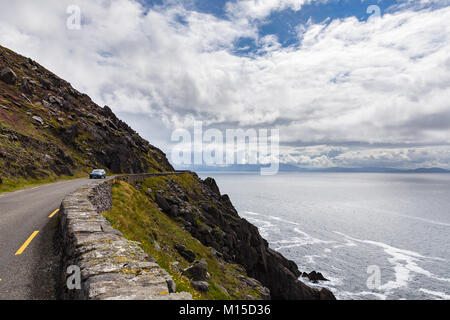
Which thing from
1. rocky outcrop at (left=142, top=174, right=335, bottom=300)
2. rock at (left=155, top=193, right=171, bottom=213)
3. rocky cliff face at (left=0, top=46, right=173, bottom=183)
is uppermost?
rocky cliff face at (left=0, top=46, right=173, bottom=183)

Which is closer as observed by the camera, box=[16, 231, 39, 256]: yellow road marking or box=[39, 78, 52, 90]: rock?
box=[16, 231, 39, 256]: yellow road marking

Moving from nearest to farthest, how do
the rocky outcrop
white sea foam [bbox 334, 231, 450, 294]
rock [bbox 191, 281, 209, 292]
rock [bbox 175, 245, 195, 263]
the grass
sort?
rock [bbox 191, 281, 209, 292] < the grass < rock [bbox 175, 245, 195, 263] < the rocky outcrop < white sea foam [bbox 334, 231, 450, 294]

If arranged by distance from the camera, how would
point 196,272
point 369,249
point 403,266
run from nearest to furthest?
point 196,272 < point 403,266 < point 369,249

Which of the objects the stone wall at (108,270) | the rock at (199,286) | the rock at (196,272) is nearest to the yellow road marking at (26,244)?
the stone wall at (108,270)

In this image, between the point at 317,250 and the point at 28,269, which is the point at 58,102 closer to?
the point at 28,269

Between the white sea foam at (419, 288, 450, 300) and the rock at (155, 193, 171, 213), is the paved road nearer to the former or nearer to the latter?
the rock at (155, 193, 171, 213)

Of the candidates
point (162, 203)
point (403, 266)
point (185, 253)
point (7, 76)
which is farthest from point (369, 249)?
point (7, 76)

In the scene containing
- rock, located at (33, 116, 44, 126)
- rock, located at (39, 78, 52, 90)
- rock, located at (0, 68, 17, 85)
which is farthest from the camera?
rock, located at (39, 78, 52, 90)

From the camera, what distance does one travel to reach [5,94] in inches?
2032

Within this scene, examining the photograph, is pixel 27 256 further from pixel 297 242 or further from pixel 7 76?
pixel 297 242

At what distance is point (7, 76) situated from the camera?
56.9 m

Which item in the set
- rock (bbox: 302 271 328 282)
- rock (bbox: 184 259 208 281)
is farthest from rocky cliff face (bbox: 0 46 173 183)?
rock (bbox: 302 271 328 282)

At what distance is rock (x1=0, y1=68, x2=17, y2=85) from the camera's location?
185ft

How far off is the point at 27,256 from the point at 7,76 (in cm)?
7103
